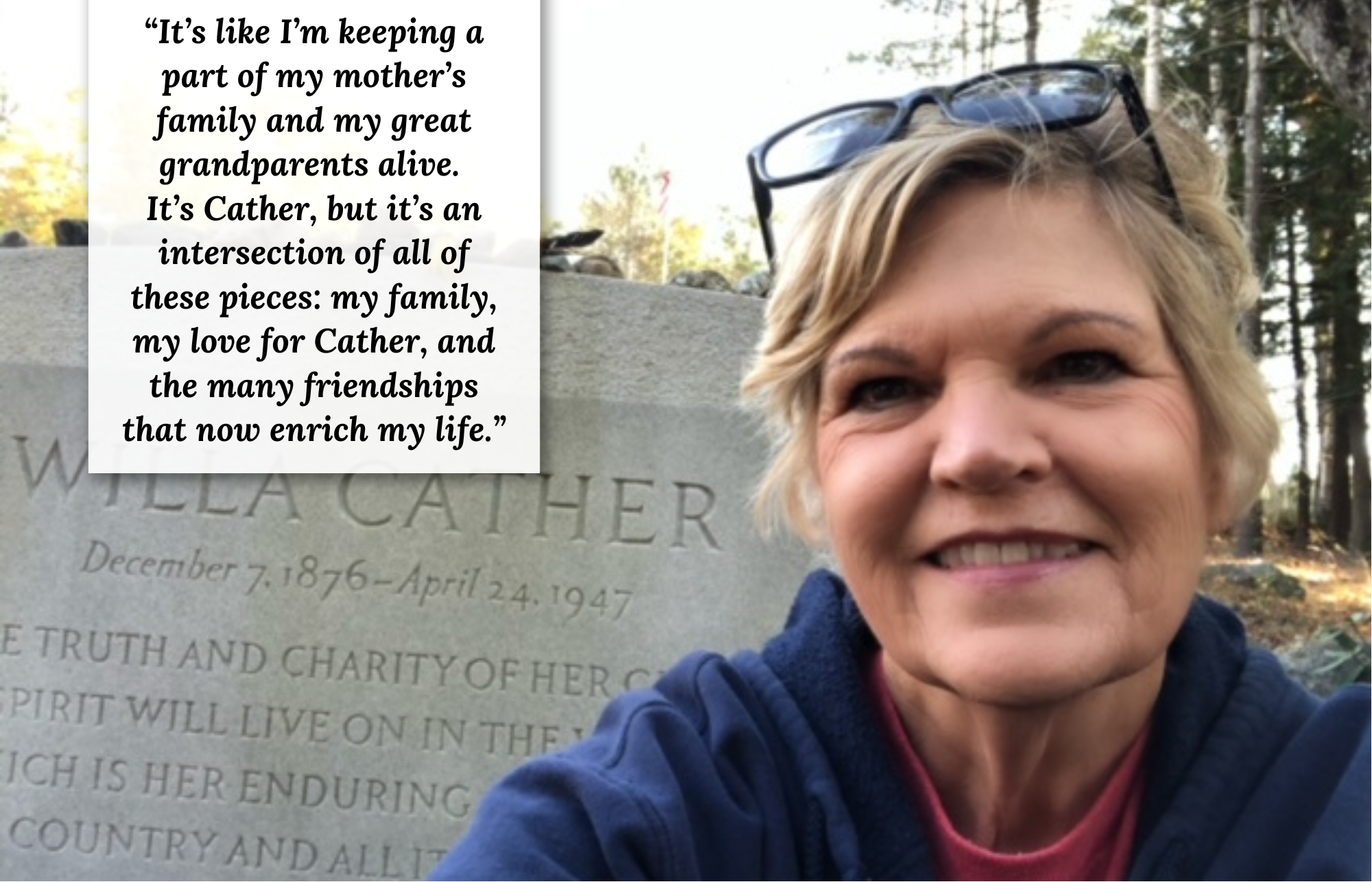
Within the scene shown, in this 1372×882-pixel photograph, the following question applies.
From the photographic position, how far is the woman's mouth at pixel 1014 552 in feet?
3.39

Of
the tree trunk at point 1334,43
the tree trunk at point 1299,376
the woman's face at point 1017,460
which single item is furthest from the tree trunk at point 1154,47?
the woman's face at point 1017,460

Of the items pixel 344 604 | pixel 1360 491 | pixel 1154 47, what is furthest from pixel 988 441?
pixel 1360 491

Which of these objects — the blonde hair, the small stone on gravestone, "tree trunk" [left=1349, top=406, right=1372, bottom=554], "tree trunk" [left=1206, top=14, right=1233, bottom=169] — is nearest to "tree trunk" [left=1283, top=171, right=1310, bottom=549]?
"tree trunk" [left=1349, top=406, right=1372, bottom=554]

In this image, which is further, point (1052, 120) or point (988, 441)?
point (1052, 120)

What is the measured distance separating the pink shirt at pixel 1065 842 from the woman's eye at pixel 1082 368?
0.35 meters

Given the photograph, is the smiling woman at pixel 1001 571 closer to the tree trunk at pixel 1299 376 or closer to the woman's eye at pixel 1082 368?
the woman's eye at pixel 1082 368

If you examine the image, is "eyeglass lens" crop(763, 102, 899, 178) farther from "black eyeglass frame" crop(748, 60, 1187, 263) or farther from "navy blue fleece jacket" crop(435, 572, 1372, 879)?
"navy blue fleece jacket" crop(435, 572, 1372, 879)

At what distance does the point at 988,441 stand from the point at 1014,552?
10 cm

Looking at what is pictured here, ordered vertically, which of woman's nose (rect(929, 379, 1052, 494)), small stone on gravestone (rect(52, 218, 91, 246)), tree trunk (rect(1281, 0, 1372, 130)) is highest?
tree trunk (rect(1281, 0, 1372, 130))

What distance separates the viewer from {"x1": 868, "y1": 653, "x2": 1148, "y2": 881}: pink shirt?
1.11 meters

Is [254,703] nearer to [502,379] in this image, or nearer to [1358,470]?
[502,379]

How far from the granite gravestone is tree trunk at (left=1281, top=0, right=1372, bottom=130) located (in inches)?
138

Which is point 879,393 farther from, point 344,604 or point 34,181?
point 34,181

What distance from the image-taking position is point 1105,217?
3.68 ft
